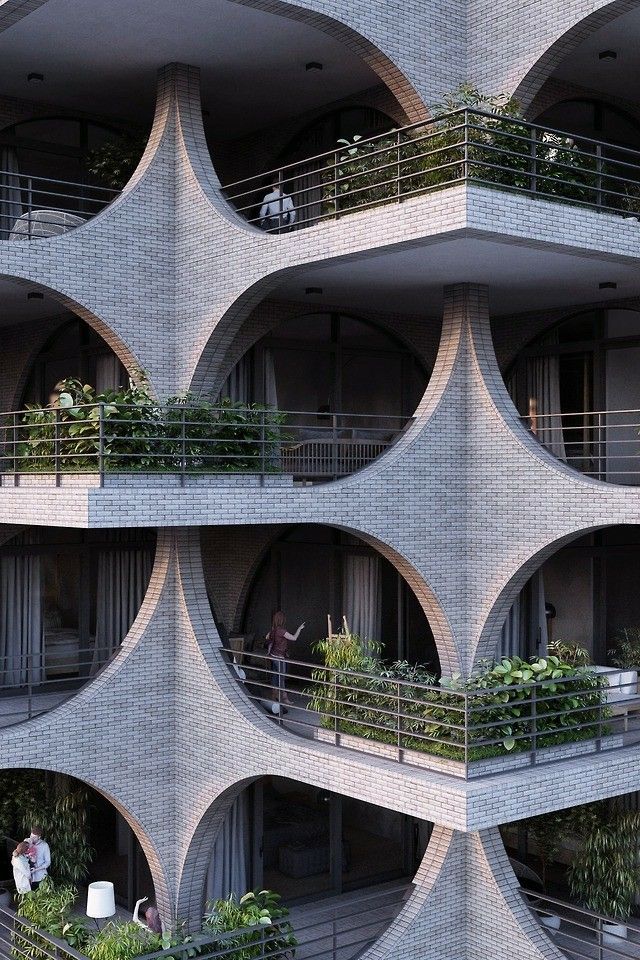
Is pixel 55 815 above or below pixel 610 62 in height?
below

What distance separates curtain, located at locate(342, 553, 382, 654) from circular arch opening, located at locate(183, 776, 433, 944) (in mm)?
2460

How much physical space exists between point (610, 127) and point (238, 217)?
6189 mm

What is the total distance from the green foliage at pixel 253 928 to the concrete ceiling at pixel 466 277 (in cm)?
789

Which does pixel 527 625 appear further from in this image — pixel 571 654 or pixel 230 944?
pixel 230 944

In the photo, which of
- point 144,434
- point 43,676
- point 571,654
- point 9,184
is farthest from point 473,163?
point 43,676

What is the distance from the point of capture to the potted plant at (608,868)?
14.4 m

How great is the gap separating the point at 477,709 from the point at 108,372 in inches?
343

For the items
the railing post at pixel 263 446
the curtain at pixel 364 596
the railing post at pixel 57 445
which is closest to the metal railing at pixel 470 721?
the railing post at pixel 263 446

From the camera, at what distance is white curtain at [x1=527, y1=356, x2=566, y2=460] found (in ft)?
59.3

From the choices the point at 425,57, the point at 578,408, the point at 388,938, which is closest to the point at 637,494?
the point at 578,408

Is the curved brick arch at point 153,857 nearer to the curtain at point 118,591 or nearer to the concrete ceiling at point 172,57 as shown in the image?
the curtain at point 118,591

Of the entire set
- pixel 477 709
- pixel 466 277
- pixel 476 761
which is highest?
pixel 466 277

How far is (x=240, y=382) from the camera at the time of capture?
58.3 ft

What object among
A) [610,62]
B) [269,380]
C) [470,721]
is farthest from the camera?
[269,380]
